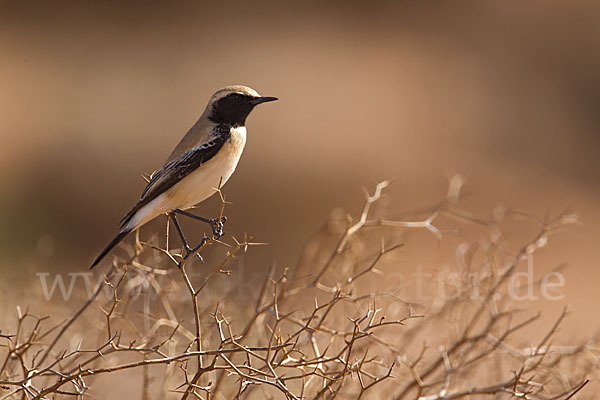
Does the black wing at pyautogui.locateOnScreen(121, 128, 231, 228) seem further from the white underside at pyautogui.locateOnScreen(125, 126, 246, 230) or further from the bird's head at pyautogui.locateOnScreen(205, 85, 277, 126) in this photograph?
the bird's head at pyautogui.locateOnScreen(205, 85, 277, 126)

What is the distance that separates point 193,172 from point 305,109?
12.7 meters

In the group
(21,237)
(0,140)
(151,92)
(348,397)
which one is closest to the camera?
(348,397)

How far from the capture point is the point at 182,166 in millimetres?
4641

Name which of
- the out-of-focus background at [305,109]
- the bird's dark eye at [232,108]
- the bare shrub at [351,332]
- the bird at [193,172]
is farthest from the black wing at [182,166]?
the out-of-focus background at [305,109]

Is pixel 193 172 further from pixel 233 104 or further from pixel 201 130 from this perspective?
pixel 233 104

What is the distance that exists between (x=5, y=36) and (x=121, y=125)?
481 cm

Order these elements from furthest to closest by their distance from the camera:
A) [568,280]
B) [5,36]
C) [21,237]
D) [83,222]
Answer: [5,36]
[83,222]
[21,237]
[568,280]

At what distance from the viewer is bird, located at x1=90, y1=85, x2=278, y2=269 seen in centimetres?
462

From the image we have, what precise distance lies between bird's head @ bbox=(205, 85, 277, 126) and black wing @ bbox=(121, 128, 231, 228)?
143 mm

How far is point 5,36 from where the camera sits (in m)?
19.0

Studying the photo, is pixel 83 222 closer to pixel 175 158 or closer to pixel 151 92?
pixel 151 92

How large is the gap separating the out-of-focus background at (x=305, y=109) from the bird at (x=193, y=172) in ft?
18.4

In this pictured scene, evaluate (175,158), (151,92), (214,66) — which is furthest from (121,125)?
(175,158)

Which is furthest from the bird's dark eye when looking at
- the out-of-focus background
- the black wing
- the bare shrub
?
the out-of-focus background
